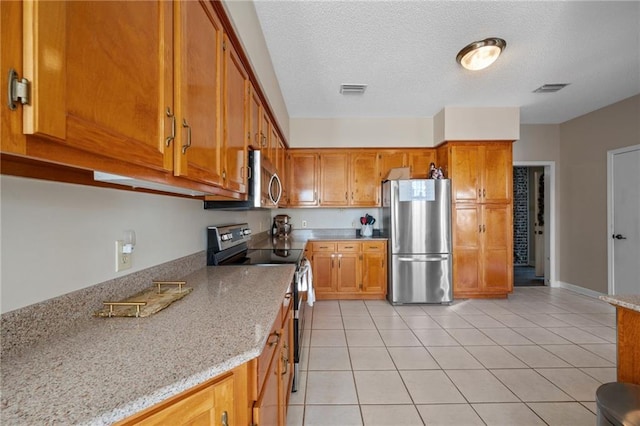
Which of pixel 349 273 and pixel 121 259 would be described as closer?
pixel 121 259

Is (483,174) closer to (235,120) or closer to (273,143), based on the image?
(273,143)

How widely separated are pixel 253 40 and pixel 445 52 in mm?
1749

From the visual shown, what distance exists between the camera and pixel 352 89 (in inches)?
134

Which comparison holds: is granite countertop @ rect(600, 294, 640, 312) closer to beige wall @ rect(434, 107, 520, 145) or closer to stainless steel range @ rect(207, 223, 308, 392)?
stainless steel range @ rect(207, 223, 308, 392)

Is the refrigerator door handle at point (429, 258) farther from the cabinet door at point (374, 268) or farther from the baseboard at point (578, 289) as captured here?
the baseboard at point (578, 289)

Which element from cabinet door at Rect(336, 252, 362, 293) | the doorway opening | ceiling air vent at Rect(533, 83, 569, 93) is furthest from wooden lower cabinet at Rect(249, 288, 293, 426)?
the doorway opening

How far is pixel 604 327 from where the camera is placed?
10.2ft

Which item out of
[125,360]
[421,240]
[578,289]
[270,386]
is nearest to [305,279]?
[270,386]

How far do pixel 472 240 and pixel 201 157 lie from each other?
395 cm

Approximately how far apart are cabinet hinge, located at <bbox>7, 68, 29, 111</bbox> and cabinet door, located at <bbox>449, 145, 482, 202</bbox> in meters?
4.24

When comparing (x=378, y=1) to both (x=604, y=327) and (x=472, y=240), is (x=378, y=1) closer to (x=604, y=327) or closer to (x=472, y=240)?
(x=472, y=240)

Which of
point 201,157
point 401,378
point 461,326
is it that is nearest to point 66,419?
point 201,157

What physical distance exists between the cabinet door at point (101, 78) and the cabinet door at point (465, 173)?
3.88 metres

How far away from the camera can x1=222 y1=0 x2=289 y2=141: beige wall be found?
159 cm
